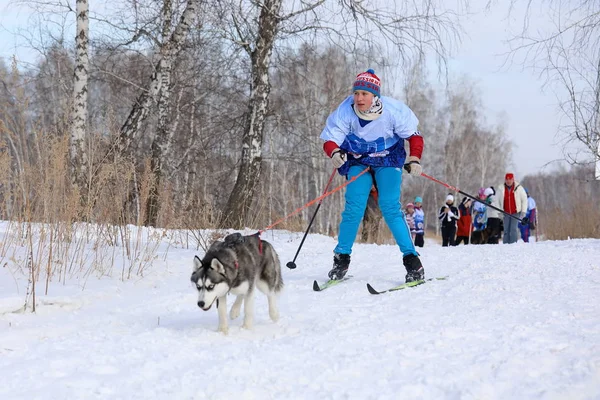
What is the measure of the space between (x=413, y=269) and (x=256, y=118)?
514 centimetres

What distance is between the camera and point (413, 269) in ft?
16.4

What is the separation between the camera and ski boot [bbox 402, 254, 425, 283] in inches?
195

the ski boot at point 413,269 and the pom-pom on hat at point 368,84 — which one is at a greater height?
the pom-pom on hat at point 368,84

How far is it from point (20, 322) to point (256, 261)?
5.25 ft

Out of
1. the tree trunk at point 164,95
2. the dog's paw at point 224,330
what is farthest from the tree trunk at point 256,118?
the dog's paw at point 224,330

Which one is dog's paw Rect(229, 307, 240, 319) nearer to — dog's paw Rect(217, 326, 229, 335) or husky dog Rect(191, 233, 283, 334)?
husky dog Rect(191, 233, 283, 334)

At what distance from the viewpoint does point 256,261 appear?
394 cm

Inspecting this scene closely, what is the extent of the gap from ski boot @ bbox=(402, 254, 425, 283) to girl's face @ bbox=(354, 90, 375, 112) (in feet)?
4.55

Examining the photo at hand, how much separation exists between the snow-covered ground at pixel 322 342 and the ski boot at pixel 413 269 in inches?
7.7

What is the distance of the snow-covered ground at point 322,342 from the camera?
7.80ft

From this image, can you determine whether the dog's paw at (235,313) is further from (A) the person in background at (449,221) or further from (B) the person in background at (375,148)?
(A) the person in background at (449,221)

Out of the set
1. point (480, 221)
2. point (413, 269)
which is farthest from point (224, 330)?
point (480, 221)

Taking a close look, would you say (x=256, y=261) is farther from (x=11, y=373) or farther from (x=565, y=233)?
(x=565, y=233)

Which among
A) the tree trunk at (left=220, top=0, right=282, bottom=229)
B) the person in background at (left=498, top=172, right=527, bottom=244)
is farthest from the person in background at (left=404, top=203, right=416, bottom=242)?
the tree trunk at (left=220, top=0, right=282, bottom=229)
